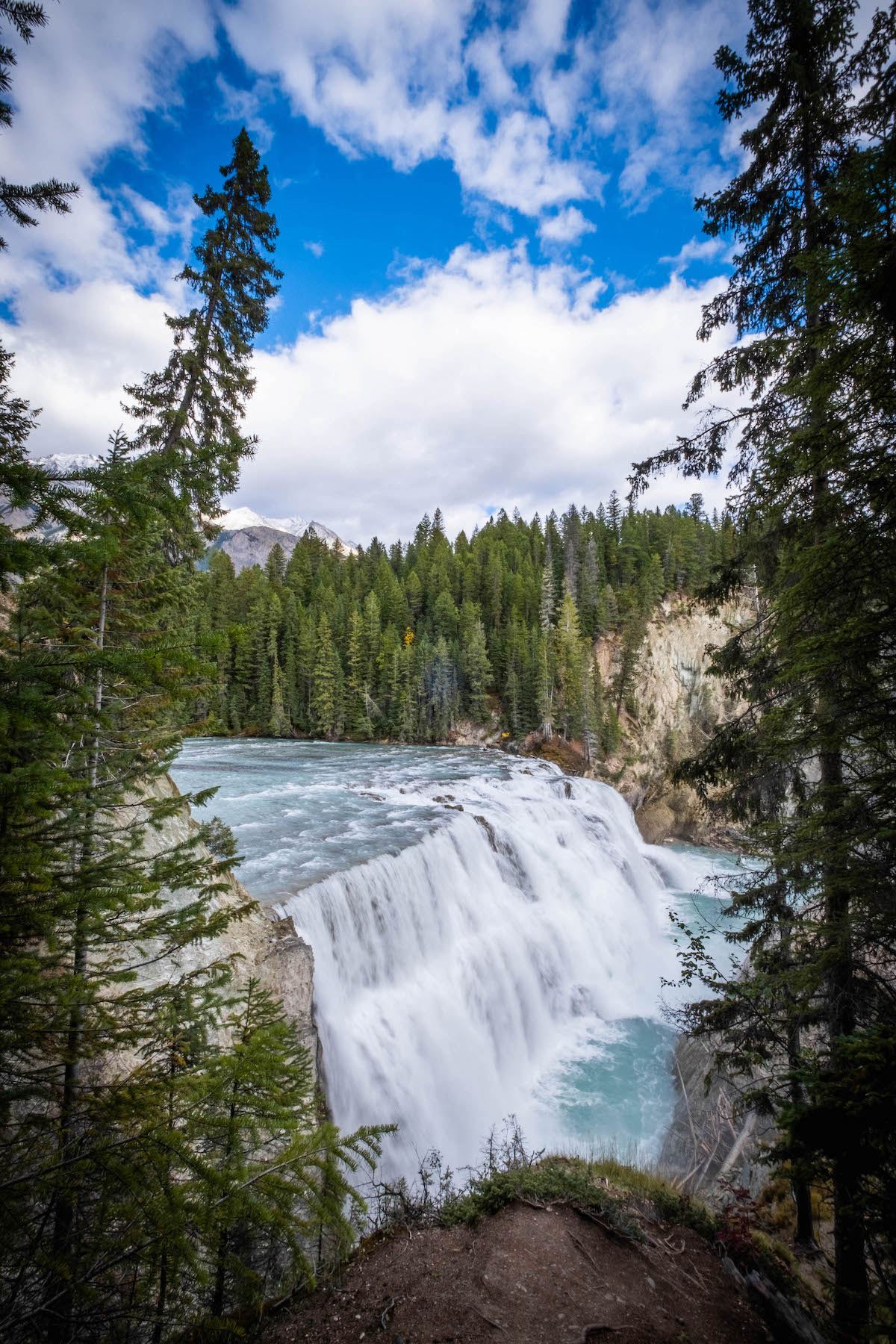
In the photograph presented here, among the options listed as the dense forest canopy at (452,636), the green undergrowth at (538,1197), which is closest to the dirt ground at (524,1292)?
the green undergrowth at (538,1197)

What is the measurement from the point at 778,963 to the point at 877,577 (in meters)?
4.11

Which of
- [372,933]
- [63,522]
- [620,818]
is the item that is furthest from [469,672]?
[63,522]

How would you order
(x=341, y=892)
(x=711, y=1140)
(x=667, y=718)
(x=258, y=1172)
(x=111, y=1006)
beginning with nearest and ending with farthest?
(x=258, y=1172) < (x=111, y=1006) < (x=711, y=1140) < (x=341, y=892) < (x=667, y=718)

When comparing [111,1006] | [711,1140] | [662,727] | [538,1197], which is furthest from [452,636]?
[111,1006]

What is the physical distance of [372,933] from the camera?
1012 cm

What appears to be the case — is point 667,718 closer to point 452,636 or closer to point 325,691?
point 452,636

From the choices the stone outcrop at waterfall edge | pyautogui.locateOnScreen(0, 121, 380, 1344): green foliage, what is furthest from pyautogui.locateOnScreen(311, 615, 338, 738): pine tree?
pyautogui.locateOnScreen(0, 121, 380, 1344): green foliage

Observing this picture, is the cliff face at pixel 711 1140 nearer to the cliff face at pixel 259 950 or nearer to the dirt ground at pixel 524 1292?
the dirt ground at pixel 524 1292

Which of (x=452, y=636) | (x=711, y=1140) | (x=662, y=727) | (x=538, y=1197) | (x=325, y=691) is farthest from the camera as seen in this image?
(x=452, y=636)

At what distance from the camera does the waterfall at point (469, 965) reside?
837cm

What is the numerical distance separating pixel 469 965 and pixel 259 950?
620 centimetres

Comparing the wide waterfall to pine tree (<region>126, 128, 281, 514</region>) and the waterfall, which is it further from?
pine tree (<region>126, 128, 281, 514</region>)

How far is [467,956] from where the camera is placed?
38.1 ft

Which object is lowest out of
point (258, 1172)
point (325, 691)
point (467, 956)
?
point (467, 956)
